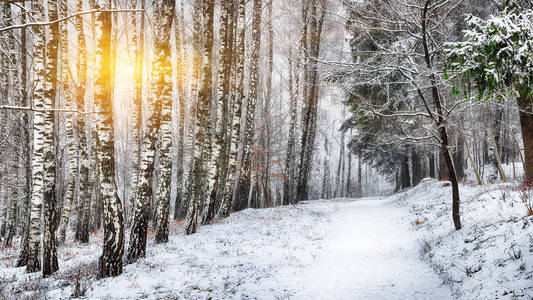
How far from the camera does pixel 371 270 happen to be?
636 cm

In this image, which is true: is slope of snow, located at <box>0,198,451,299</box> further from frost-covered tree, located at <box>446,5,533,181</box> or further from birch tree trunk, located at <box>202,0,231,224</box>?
frost-covered tree, located at <box>446,5,533,181</box>

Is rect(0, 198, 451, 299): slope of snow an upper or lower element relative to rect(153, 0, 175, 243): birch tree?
lower

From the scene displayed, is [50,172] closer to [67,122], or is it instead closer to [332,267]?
[67,122]

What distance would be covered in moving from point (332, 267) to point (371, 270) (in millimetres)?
824

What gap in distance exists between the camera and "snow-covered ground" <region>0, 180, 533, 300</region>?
4.90 meters

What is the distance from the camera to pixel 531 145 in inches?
412

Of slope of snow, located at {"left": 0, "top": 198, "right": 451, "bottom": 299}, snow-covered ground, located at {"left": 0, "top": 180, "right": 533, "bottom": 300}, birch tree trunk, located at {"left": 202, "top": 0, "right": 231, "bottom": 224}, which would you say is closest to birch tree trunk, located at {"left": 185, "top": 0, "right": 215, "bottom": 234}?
birch tree trunk, located at {"left": 202, "top": 0, "right": 231, "bottom": 224}

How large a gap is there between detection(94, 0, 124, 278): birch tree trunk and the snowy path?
3.87 meters

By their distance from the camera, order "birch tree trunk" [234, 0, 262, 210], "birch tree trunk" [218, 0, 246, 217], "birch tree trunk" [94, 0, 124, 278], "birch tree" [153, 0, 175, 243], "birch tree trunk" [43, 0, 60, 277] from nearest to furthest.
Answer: "birch tree trunk" [94, 0, 124, 278] → "birch tree trunk" [43, 0, 60, 277] → "birch tree" [153, 0, 175, 243] → "birch tree trunk" [218, 0, 246, 217] → "birch tree trunk" [234, 0, 262, 210]

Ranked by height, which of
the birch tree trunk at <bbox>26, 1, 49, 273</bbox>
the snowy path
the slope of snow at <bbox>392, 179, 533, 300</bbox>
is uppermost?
the birch tree trunk at <bbox>26, 1, 49, 273</bbox>

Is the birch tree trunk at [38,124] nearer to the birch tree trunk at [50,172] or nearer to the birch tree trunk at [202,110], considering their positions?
the birch tree trunk at [50,172]

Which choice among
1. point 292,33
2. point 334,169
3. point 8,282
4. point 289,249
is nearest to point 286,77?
point 292,33

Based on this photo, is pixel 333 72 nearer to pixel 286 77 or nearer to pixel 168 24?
pixel 168 24

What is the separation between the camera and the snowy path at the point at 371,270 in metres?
5.21
